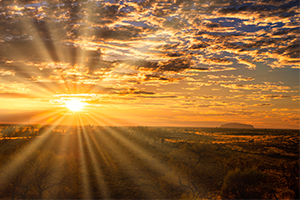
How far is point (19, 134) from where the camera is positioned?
182 ft

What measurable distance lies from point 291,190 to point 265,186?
3.85 meters

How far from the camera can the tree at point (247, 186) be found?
45.9 ft

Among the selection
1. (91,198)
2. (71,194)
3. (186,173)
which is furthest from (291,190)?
(71,194)

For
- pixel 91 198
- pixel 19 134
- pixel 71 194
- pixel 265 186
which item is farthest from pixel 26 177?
pixel 19 134

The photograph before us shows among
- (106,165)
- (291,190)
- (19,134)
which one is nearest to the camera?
(291,190)

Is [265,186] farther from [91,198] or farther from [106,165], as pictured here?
[106,165]

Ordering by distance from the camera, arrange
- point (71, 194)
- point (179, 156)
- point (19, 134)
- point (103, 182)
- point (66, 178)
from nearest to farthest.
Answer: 1. point (71, 194)
2. point (66, 178)
3. point (103, 182)
4. point (179, 156)
5. point (19, 134)

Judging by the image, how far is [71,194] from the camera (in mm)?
17172

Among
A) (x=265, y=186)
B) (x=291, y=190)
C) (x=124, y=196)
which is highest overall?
(x=265, y=186)

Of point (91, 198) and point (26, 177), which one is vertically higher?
point (26, 177)

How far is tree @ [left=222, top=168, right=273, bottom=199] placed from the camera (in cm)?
1400

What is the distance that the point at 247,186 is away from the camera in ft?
47.2

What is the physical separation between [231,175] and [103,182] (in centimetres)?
1372

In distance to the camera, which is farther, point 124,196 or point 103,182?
point 103,182
